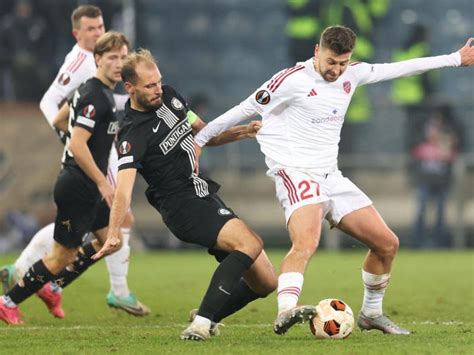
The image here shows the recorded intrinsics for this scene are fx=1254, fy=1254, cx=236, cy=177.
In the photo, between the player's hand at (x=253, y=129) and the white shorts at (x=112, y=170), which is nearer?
the player's hand at (x=253, y=129)

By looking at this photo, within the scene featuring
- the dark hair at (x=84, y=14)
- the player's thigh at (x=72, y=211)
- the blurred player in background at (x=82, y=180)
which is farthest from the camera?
the dark hair at (x=84, y=14)

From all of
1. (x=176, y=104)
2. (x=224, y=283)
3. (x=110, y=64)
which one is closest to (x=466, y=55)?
(x=176, y=104)

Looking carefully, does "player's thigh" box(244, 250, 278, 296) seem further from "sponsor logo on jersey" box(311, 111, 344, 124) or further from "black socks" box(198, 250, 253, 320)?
"sponsor logo on jersey" box(311, 111, 344, 124)

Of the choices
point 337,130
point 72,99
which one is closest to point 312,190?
point 337,130

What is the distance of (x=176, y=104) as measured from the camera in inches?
333

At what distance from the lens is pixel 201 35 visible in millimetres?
21500

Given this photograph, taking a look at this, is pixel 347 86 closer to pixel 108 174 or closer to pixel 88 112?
pixel 88 112

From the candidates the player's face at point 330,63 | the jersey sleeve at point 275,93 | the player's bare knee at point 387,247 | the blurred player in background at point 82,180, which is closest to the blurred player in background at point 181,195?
the jersey sleeve at point 275,93

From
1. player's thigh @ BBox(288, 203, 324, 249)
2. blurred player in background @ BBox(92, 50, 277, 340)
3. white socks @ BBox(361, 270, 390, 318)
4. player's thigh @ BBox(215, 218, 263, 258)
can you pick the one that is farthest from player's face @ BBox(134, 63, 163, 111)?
white socks @ BBox(361, 270, 390, 318)

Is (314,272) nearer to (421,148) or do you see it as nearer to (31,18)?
(421,148)

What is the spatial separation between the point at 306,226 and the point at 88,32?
346 cm

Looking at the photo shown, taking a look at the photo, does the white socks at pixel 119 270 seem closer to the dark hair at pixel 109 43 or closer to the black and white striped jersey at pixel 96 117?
the black and white striped jersey at pixel 96 117

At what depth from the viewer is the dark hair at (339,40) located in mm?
8180

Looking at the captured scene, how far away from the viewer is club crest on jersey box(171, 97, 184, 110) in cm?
845
